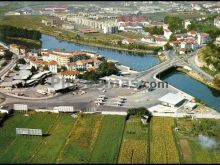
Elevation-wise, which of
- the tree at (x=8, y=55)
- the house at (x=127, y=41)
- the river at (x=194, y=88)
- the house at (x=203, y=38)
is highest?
the house at (x=203, y=38)

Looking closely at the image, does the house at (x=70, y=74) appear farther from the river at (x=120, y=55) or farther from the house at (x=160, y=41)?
the house at (x=160, y=41)

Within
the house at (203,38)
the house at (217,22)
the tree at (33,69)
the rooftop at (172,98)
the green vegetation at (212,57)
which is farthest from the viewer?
the house at (217,22)

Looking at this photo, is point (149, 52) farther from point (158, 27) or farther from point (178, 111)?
point (178, 111)

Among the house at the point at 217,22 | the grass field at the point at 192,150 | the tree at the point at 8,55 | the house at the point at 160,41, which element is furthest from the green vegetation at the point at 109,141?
the house at the point at 217,22

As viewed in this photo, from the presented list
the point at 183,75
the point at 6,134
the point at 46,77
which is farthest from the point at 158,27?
the point at 6,134

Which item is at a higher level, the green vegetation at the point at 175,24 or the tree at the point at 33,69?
the green vegetation at the point at 175,24

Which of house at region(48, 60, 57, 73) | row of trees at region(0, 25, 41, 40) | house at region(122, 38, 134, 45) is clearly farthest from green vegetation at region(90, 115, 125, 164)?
row of trees at region(0, 25, 41, 40)

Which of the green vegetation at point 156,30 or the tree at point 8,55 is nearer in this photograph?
the tree at point 8,55

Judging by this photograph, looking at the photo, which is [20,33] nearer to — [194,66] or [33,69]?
[33,69]
